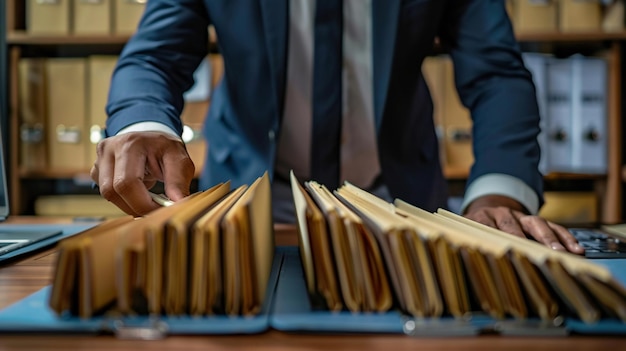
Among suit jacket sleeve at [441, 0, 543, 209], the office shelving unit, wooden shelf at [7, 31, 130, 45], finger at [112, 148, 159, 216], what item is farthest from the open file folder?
wooden shelf at [7, 31, 130, 45]

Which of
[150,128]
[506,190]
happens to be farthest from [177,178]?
[506,190]

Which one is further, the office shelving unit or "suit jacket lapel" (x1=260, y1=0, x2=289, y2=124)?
the office shelving unit

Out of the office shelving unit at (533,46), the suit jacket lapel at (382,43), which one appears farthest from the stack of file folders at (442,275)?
the office shelving unit at (533,46)

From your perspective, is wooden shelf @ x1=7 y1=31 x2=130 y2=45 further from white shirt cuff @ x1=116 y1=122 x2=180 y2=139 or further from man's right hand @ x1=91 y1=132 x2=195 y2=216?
man's right hand @ x1=91 y1=132 x2=195 y2=216

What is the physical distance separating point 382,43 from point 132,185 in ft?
1.86

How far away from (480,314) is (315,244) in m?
0.11

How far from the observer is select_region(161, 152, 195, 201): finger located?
0.65 m

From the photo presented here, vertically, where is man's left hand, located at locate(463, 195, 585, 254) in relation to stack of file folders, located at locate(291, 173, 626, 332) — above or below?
below

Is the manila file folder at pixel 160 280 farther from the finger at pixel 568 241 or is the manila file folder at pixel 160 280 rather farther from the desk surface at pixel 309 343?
the finger at pixel 568 241

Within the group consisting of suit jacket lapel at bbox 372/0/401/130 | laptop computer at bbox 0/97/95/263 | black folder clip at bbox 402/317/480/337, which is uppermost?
suit jacket lapel at bbox 372/0/401/130

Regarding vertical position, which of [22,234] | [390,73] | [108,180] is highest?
[390,73]

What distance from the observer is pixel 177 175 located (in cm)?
66

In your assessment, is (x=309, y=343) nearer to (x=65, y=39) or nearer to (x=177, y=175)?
(x=177, y=175)

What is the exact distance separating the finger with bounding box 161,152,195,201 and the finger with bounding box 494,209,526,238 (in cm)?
35
